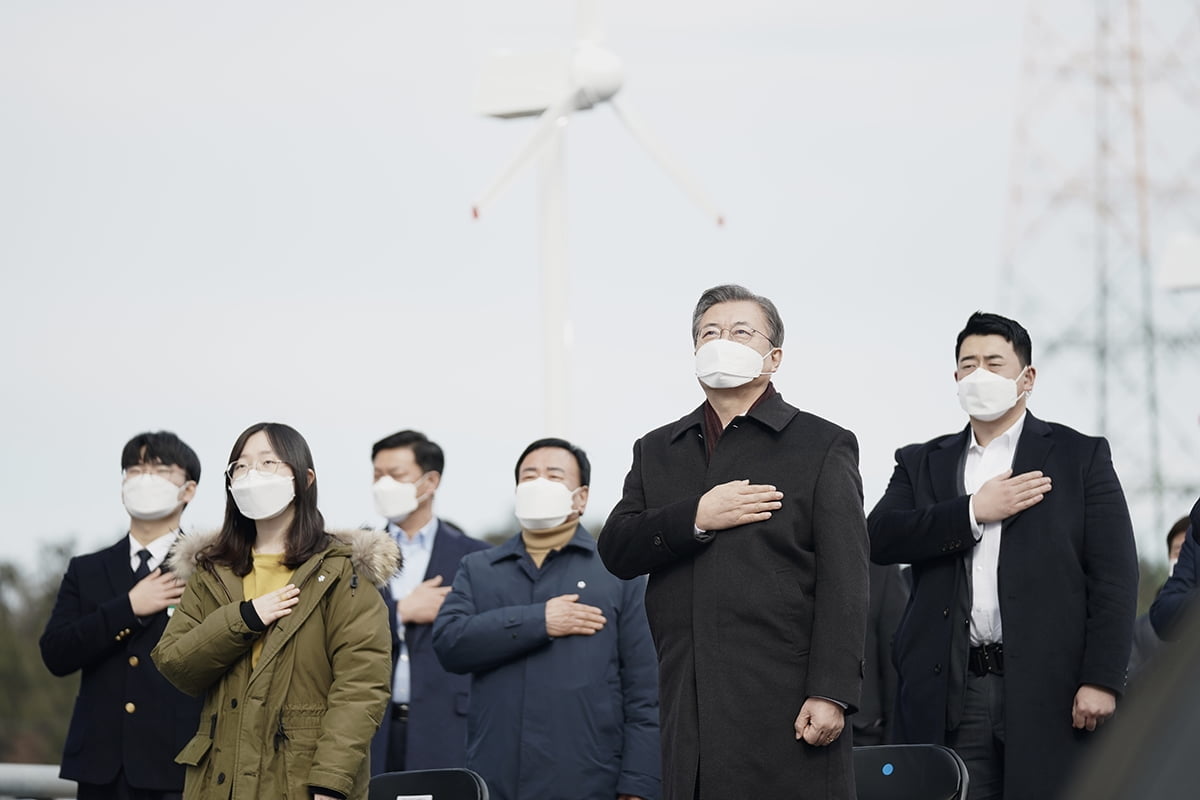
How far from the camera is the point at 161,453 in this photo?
249 inches

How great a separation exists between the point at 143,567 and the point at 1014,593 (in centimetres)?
331

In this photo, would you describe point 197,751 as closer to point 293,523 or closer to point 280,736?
point 280,736

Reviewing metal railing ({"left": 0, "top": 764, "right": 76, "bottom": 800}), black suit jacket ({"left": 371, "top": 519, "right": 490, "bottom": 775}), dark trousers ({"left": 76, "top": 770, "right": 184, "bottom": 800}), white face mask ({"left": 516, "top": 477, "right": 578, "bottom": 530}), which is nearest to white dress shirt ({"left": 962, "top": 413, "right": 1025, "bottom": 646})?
white face mask ({"left": 516, "top": 477, "right": 578, "bottom": 530})

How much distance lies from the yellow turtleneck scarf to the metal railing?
253cm

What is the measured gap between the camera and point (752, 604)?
14.0 feet

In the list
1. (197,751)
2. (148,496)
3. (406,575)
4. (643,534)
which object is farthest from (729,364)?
(406,575)

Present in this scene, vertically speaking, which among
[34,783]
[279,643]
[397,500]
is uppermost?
[397,500]

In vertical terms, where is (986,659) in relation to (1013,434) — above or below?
below

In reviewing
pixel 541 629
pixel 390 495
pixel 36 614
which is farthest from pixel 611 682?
pixel 36 614

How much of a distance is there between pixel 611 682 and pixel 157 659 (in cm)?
185

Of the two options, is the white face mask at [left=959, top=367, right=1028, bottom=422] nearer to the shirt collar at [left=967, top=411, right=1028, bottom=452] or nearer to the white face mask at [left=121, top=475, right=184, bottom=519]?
the shirt collar at [left=967, top=411, right=1028, bottom=452]

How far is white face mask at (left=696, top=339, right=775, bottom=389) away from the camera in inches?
177

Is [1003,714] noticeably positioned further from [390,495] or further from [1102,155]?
[1102,155]

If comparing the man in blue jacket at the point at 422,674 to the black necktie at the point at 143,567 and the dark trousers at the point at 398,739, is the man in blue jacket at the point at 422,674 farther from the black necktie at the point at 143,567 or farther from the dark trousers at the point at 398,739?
the black necktie at the point at 143,567
